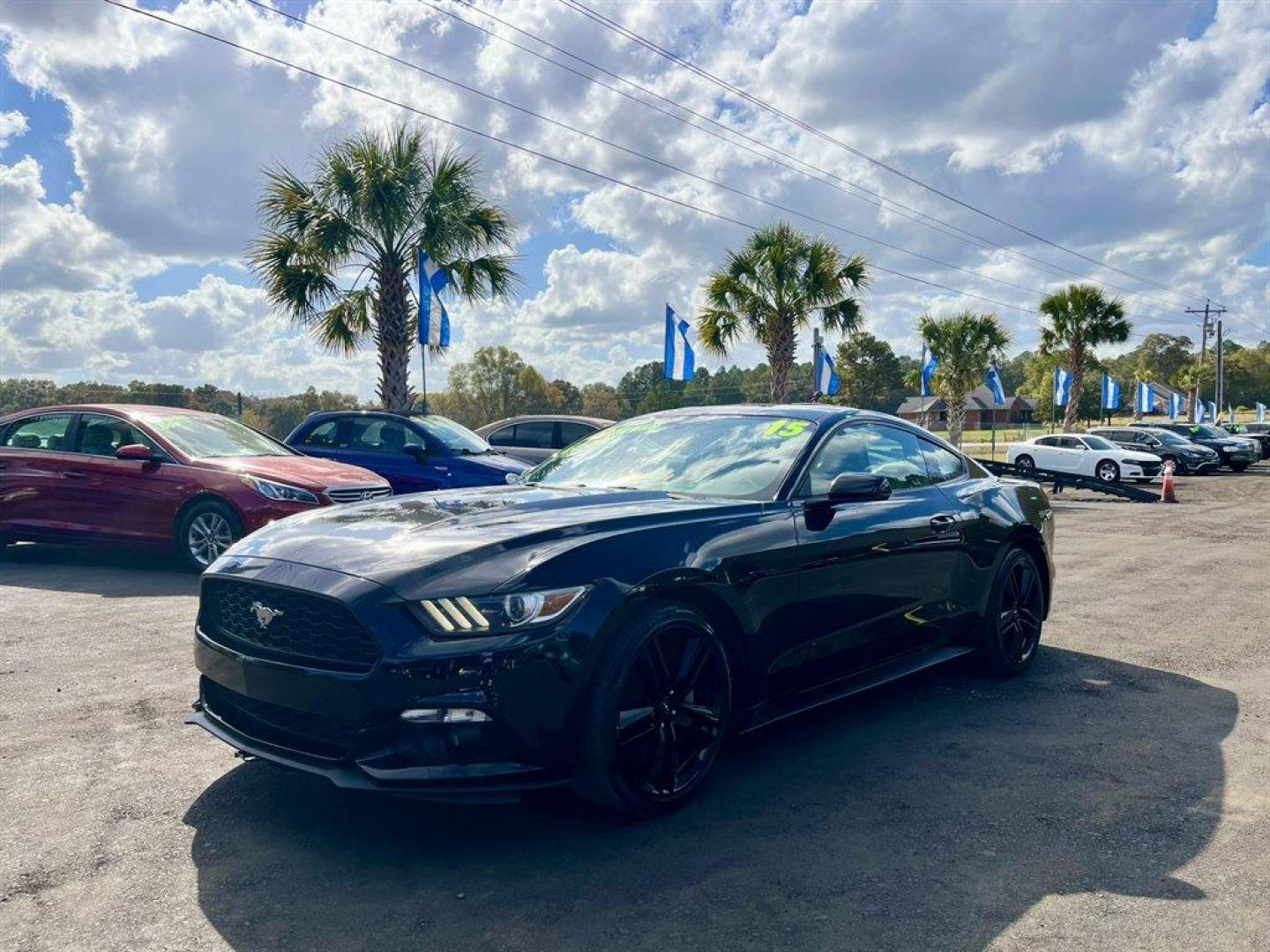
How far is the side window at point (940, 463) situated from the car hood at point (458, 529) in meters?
1.70

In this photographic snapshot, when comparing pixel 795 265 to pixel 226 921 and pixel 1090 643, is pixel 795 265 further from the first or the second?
pixel 226 921

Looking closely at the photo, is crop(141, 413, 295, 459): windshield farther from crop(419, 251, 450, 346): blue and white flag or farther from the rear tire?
crop(419, 251, 450, 346): blue and white flag

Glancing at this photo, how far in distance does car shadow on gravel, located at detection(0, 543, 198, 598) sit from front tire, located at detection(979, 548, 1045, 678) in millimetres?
5943

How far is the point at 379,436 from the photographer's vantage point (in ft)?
40.8

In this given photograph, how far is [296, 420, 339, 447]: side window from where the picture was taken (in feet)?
41.2

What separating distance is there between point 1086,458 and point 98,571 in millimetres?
26021

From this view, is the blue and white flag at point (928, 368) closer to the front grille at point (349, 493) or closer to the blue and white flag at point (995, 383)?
the blue and white flag at point (995, 383)

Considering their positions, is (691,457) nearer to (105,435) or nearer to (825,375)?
(105,435)

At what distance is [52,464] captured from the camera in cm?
923

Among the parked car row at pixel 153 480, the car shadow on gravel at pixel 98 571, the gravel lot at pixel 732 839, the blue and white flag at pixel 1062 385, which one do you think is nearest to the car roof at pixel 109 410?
the parked car row at pixel 153 480

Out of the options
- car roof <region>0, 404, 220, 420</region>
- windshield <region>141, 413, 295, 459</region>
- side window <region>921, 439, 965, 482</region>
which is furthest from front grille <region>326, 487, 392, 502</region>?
side window <region>921, 439, 965, 482</region>

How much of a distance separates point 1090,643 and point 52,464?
347 inches

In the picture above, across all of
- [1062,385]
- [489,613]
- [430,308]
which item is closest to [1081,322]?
[1062,385]

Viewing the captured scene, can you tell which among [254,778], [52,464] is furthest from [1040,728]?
[52,464]
